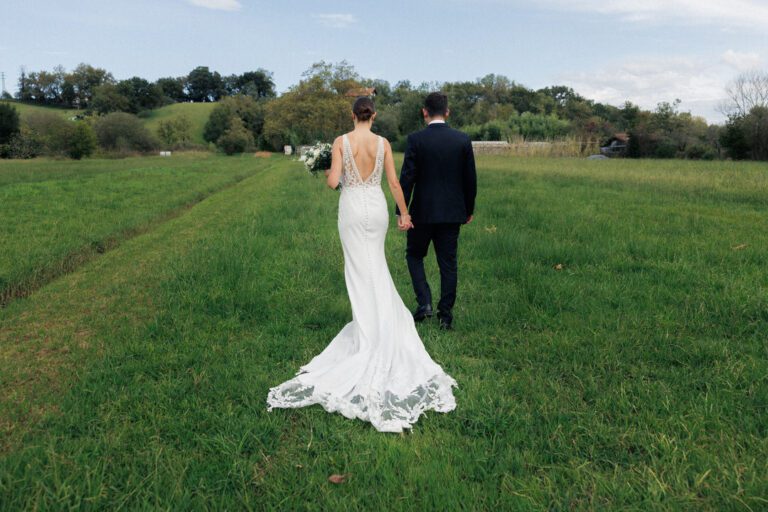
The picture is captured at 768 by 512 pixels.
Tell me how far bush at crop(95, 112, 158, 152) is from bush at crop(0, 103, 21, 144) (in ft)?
34.2

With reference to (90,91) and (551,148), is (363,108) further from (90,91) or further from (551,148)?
(90,91)

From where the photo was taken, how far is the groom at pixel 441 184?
5.35m

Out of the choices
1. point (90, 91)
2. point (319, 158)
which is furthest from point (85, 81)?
point (319, 158)

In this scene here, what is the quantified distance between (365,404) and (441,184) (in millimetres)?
2589

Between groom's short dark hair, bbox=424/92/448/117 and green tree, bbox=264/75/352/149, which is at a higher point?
green tree, bbox=264/75/352/149

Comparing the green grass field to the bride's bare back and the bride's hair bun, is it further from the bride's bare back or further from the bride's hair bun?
the bride's hair bun

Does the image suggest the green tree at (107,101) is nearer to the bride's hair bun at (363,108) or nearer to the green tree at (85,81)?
the green tree at (85,81)

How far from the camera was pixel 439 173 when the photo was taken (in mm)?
5441

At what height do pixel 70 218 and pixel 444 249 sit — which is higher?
pixel 444 249

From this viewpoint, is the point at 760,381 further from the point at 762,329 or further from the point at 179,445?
the point at 179,445

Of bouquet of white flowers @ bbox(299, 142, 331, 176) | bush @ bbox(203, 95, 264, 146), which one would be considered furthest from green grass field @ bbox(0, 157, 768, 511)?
bush @ bbox(203, 95, 264, 146)

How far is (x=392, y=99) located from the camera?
386 ft

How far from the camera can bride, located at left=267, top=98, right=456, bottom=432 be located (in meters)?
3.88

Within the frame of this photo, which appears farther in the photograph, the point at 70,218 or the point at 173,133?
the point at 173,133
